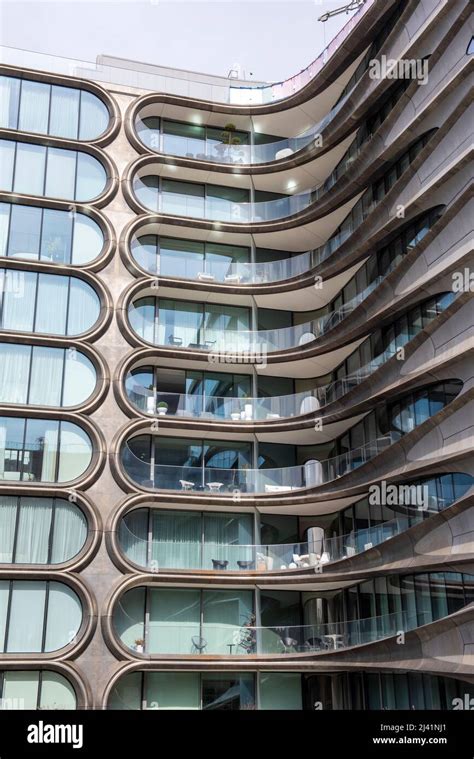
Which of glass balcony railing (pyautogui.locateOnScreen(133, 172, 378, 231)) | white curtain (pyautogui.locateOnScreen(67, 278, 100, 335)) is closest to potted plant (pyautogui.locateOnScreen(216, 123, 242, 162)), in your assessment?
glass balcony railing (pyautogui.locateOnScreen(133, 172, 378, 231))

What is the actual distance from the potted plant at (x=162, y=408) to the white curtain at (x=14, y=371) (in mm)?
5057

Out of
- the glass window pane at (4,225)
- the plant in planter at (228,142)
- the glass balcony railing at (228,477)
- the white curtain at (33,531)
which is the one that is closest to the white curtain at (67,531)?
the white curtain at (33,531)

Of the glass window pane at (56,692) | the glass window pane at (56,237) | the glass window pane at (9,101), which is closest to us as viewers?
the glass window pane at (56,692)

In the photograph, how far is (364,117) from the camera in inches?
1253

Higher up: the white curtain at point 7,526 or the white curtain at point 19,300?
the white curtain at point 19,300

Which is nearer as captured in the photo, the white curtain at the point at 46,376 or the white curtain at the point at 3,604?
the white curtain at the point at 3,604

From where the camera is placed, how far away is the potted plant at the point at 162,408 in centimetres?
3278

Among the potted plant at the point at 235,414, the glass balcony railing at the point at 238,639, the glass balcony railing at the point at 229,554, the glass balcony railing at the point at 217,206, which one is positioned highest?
the glass balcony railing at the point at 217,206

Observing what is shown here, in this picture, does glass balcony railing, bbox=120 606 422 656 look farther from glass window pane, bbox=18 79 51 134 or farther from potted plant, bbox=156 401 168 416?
glass window pane, bbox=18 79 51 134

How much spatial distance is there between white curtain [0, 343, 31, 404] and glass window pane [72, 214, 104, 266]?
439 centimetres

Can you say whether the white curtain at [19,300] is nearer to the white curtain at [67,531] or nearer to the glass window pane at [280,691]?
the white curtain at [67,531]

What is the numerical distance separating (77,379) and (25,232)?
20.9ft

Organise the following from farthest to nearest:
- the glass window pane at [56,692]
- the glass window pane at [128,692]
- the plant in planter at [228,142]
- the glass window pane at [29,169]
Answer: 1. the plant in planter at [228,142]
2. the glass window pane at [29,169]
3. the glass window pane at [128,692]
4. the glass window pane at [56,692]

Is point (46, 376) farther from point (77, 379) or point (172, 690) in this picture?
point (172, 690)
